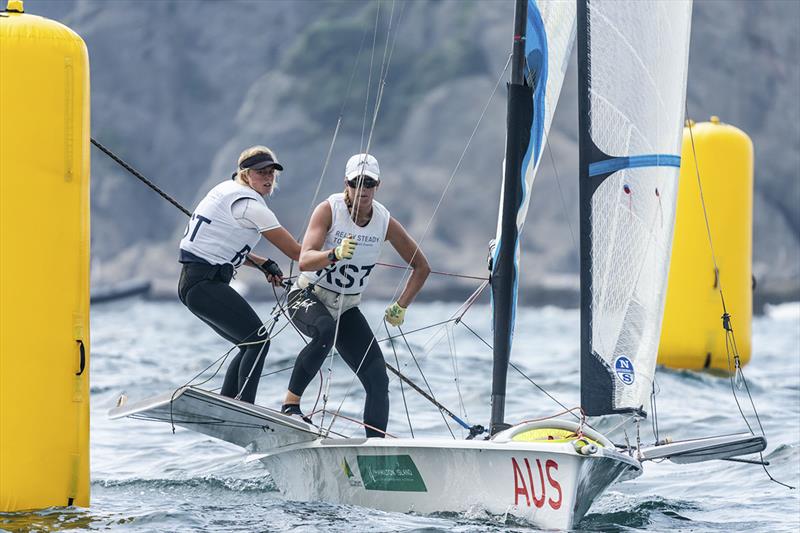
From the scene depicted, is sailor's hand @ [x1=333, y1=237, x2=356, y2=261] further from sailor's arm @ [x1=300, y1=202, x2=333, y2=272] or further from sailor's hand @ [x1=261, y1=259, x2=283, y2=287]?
sailor's hand @ [x1=261, y1=259, x2=283, y2=287]

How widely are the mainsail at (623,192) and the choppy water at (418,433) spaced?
71 centimetres

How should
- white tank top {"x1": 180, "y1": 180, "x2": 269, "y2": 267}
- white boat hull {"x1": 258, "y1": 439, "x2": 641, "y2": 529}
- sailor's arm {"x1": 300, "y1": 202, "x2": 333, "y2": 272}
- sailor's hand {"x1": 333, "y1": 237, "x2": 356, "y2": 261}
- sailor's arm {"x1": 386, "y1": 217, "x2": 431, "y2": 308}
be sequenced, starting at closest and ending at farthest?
1. white boat hull {"x1": 258, "y1": 439, "x2": 641, "y2": 529}
2. sailor's hand {"x1": 333, "y1": 237, "x2": 356, "y2": 261}
3. sailor's arm {"x1": 300, "y1": 202, "x2": 333, "y2": 272}
4. white tank top {"x1": 180, "y1": 180, "x2": 269, "y2": 267}
5. sailor's arm {"x1": 386, "y1": 217, "x2": 431, "y2": 308}

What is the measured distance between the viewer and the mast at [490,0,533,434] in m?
5.47

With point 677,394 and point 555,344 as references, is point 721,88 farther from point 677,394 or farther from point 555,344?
point 677,394

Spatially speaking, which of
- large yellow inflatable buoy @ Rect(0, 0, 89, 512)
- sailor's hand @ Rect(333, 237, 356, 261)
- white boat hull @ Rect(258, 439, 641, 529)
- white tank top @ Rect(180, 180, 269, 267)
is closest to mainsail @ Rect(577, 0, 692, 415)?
white boat hull @ Rect(258, 439, 641, 529)

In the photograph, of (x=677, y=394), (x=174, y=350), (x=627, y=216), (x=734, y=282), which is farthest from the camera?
(x=174, y=350)

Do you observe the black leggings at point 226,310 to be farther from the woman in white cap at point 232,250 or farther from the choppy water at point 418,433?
the choppy water at point 418,433

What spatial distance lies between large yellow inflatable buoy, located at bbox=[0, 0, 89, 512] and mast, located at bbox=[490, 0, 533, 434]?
5.69ft

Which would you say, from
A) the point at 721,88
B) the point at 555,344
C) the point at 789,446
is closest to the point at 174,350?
the point at 555,344

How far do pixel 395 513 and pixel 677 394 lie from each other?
5450 mm

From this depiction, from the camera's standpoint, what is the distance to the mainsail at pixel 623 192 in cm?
560

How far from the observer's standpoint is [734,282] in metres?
11.0

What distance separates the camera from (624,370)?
5590 mm

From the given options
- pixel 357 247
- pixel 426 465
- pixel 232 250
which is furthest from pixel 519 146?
pixel 426 465
